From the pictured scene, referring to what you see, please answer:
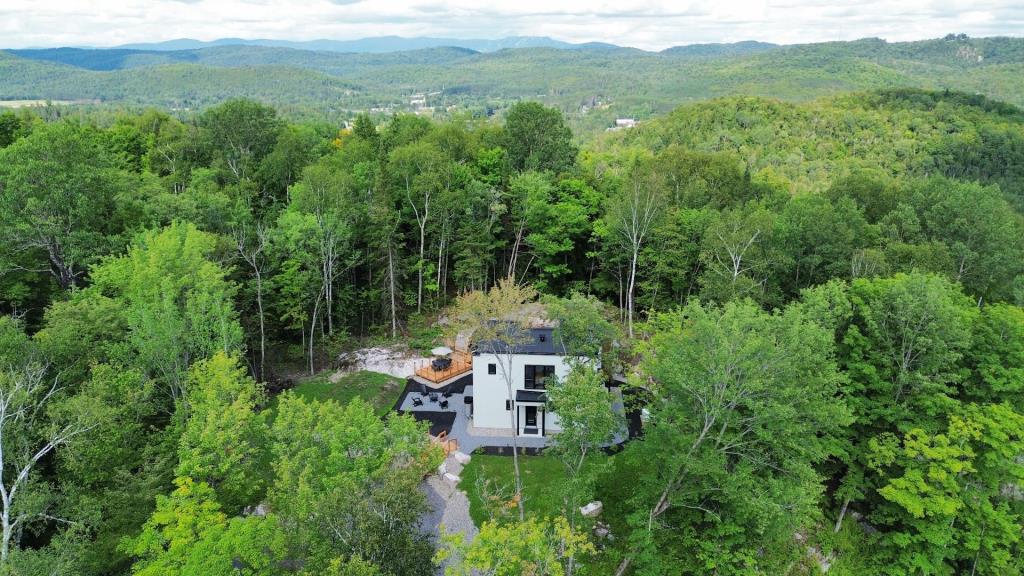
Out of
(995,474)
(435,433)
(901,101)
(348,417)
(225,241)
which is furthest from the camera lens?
(901,101)

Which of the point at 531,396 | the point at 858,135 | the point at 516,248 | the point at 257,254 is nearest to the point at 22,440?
the point at 257,254

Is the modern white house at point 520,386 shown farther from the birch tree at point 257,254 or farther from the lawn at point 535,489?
the birch tree at point 257,254

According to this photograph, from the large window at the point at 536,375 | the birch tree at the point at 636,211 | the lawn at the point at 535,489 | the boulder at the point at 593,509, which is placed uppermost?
the birch tree at the point at 636,211

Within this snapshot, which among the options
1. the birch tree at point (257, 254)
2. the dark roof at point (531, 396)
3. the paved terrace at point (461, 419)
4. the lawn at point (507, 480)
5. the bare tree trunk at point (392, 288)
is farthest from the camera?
the bare tree trunk at point (392, 288)

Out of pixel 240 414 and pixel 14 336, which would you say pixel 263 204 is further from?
pixel 240 414

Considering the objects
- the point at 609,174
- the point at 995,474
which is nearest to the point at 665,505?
the point at 995,474

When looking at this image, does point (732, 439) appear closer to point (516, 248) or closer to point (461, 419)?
point (461, 419)

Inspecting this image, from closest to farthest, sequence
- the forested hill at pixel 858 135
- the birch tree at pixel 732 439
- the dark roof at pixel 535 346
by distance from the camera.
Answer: the birch tree at pixel 732 439
the dark roof at pixel 535 346
the forested hill at pixel 858 135

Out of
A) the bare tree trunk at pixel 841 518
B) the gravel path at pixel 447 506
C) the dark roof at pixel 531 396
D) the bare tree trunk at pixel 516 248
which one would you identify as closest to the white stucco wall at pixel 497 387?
the dark roof at pixel 531 396

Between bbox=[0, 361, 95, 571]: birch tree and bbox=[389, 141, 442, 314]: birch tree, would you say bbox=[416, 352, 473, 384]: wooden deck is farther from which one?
bbox=[0, 361, 95, 571]: birch tree

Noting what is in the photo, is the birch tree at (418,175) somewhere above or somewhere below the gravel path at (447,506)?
above
